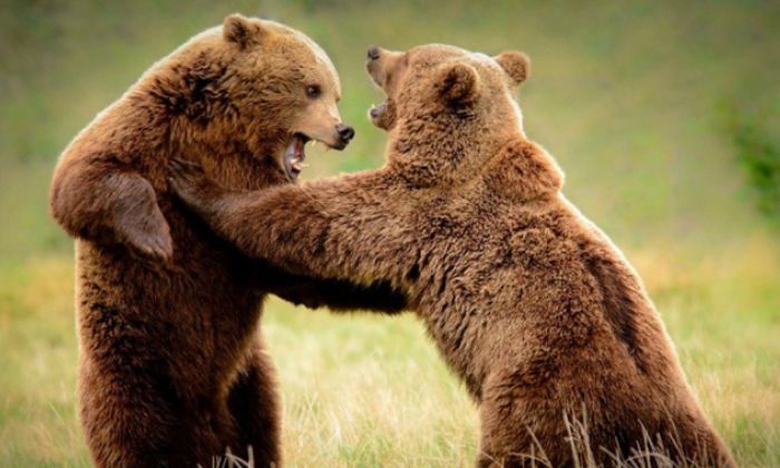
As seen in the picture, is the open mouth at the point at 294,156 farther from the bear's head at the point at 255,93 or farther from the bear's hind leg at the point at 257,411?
the bear's hind leg at the point at 257,411

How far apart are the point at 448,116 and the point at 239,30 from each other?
3.64ft

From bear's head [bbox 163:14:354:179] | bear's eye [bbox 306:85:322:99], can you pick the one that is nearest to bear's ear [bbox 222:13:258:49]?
bear's head [bbox 163:14:354:179]

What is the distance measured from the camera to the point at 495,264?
534 cm

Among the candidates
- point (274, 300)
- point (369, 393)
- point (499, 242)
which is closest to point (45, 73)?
point (274, 300)

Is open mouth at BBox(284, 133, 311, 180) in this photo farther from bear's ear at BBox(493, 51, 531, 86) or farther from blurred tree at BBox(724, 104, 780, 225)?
blurred tree at BBox(724, 104, 780, 225)

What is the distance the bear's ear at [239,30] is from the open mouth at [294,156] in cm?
52

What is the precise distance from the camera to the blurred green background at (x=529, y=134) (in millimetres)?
7480

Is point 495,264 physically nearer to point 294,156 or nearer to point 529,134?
point 294,156

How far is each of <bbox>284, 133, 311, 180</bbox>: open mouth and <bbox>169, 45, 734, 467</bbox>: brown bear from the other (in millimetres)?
358

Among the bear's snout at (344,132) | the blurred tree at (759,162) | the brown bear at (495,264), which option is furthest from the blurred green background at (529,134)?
the bear's snout at (344,132)

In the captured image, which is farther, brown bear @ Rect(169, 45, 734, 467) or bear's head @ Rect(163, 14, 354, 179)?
bear's head @ Rect(163, 14, 354, 179)

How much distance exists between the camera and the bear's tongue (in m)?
5.94

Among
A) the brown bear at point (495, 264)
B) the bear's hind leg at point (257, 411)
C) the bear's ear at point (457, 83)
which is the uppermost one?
the bear's ear at point (457, 83)

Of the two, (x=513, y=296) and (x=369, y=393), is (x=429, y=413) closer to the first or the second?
(x=369, y=393)
